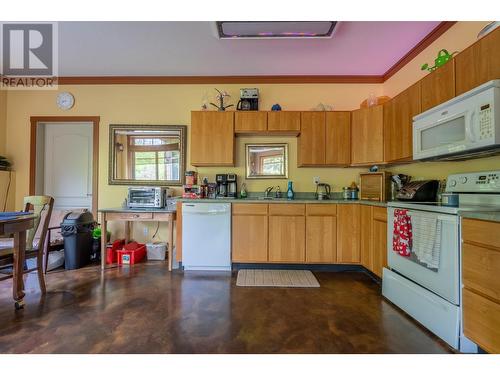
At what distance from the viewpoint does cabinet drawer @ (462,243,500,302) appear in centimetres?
131

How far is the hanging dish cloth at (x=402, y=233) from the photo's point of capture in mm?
2018

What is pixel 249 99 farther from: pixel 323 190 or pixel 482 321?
pixel 482 321

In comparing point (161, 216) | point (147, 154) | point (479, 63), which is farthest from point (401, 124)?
point (147, 154)

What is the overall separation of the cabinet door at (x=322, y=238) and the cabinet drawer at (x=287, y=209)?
0.14 metres

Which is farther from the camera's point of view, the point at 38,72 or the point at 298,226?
the point at 38,72

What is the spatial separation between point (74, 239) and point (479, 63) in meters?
4.49

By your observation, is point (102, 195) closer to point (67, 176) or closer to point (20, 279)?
point (67, 176)

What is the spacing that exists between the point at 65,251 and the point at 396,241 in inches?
154

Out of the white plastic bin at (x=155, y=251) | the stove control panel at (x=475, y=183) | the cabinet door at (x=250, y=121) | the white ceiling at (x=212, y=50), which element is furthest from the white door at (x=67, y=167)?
the stove control panel at (x=475, y=183)
